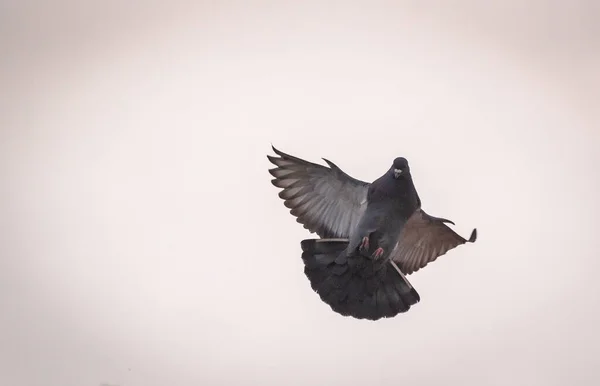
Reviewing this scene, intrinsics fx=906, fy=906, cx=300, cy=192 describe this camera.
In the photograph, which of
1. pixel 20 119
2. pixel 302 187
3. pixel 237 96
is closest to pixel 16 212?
pixel 20 119

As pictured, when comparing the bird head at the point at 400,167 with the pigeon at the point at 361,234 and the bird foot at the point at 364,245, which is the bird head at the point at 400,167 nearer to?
the pigeon at the point at 361,234

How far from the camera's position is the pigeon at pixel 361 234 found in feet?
11.4

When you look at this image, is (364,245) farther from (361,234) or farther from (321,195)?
(321,195)

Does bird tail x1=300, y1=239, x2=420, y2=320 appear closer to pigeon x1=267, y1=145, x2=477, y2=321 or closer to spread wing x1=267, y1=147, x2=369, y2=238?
pigeon x1=267, y1=145, x2=477, y2=321

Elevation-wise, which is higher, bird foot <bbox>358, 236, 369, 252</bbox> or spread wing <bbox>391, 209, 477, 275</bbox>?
spread wing <bbox>391, 209, 477, 275</bbox>

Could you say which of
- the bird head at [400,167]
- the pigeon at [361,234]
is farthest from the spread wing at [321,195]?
the bird head at [400,167]

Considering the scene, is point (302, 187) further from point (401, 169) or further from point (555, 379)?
point (555, 379)

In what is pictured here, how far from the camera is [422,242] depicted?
381 cm

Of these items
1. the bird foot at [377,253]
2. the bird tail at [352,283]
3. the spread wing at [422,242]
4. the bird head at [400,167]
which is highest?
the bird head at [400,167]

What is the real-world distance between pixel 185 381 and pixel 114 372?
1.02 feet

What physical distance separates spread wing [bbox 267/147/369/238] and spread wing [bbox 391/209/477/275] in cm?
23

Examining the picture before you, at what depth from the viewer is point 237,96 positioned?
14.8 feet

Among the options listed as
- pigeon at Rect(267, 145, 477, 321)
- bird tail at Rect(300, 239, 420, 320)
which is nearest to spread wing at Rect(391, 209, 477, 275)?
pigeon at Rect(267, 145, 477, 321)

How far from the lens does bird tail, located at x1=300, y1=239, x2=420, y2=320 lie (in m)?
3.49
